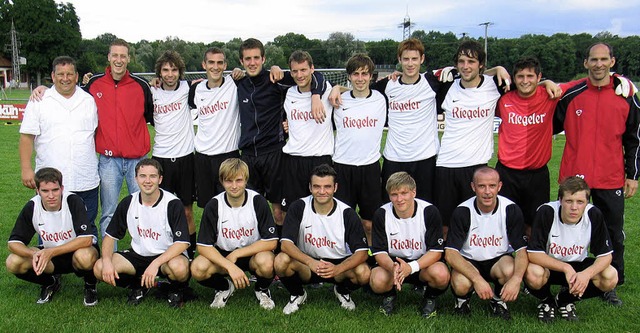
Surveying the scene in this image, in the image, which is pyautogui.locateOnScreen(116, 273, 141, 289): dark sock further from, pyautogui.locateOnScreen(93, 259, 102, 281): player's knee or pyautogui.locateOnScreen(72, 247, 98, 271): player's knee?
pyautogui.locateOnScreen(72, 247, 98, 271): player's knee

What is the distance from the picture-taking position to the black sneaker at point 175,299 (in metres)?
4.06

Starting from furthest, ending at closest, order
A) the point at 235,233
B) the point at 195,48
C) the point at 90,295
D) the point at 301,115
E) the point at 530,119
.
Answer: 1. the point at 195,48
2. the point at 301,115
3. the point at 530,119
4. the point at 235,233
5. the point at 90,295

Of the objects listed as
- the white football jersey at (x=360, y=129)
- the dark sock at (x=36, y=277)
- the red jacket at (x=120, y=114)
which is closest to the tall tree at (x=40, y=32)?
the red jacket at (x=120, y=114)

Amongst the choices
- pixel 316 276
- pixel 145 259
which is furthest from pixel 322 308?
pixel 145 259

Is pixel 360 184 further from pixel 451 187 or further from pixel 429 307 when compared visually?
pixel 429 307

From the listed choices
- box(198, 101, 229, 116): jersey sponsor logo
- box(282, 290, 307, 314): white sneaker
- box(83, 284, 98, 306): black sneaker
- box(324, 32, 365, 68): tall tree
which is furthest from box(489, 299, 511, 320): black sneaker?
box(324, 32, 365, 68): tall tree

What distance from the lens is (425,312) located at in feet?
12.8

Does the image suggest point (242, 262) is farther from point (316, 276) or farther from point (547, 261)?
point (547, 261)

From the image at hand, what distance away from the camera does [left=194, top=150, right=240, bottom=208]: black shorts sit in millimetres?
4973

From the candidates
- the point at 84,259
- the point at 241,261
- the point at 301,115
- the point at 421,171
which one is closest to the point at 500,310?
the point at 421,171

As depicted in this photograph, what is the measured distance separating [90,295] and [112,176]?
4.06 feet

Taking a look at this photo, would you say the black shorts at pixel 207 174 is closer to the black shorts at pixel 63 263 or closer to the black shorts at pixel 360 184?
the black shorts at pixel 360 184

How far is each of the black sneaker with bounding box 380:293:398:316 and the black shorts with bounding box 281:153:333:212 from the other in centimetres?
134

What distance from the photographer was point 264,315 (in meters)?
3.91
